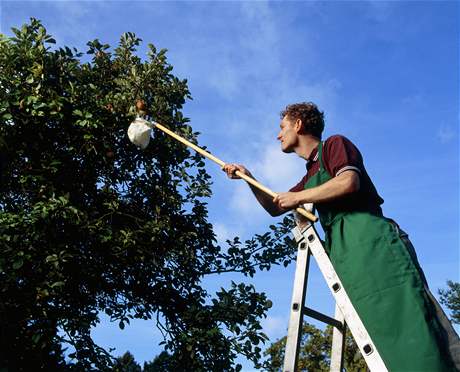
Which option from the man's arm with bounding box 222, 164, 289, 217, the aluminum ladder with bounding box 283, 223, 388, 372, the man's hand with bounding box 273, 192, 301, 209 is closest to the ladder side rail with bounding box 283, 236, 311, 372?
the aluminum ladder with bounding box 283, 223, 388, 372

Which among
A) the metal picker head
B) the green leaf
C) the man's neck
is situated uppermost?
the metal picker head

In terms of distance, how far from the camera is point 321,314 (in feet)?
10.6

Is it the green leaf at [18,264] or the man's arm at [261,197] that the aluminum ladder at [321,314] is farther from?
the green leaf at [18,264]

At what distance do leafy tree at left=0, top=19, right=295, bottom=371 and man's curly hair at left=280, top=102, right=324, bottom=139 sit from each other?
7.89ft

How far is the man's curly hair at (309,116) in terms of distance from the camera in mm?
3596

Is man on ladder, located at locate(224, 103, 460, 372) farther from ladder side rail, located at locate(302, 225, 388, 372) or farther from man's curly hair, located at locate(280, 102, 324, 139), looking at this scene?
man's curly hair, located at locate(280, 102, 324, 139)

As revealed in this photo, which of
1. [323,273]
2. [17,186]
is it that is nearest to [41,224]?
[17,186]

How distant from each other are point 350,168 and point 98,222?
3099 millimetres

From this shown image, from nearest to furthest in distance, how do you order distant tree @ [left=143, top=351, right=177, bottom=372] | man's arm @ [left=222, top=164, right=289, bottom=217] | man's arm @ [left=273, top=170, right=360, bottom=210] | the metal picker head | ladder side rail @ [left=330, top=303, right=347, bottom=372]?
man's arm @ [left=273, top=170, right=360, bottom=210] < ladder side rail @ [left=330, top=303, right=347, bottom=372] < man's arm @ [left=222, top=164, right=289, bottom=217] < the metal picker head < distant tree @ [left=143, top=351, right=177, bottom=372]

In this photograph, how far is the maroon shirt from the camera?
3021 millimetres

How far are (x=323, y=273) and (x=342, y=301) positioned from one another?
0.19 metres

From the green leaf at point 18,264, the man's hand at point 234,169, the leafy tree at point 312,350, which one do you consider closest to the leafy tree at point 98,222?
the green leaf at point 18,264

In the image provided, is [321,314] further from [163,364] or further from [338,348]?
[163,364]

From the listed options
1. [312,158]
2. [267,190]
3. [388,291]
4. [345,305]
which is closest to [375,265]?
[388,291]
